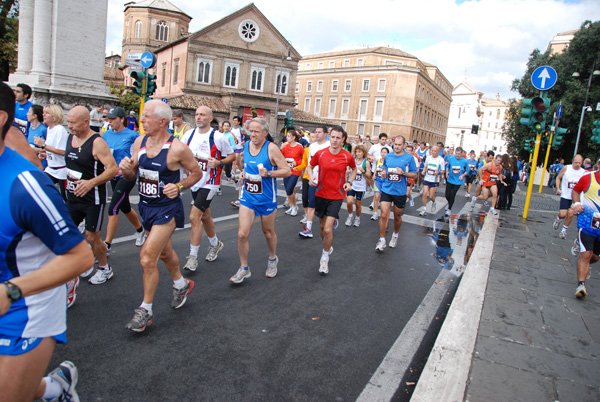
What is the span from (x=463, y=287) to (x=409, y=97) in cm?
6648

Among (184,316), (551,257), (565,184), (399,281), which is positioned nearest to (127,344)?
(184,316)

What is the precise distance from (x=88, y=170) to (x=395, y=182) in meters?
5.26

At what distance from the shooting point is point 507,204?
49.5 feet

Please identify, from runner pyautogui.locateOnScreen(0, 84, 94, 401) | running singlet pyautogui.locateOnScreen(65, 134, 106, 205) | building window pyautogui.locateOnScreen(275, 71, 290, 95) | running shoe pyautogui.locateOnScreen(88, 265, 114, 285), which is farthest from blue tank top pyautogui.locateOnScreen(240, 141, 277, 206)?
building window pyautogui.locateOnScreen(275, 71, 290, 95)

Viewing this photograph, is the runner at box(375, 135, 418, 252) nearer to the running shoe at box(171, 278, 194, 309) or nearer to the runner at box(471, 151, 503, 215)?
the running shoe at box(171, 278, 194, 309)

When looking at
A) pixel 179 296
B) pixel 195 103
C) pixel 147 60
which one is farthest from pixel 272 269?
pixel 195 103

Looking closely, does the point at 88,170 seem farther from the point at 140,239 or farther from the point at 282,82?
the point at 282,82

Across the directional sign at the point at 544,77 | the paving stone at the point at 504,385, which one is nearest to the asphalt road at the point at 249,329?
the paving stone at the point at 504,385

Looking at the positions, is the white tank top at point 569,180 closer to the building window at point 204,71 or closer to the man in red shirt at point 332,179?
the man in red shirt at point 332,179

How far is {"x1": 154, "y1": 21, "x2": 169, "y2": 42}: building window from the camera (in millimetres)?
60594

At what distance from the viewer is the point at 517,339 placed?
13.0 ft

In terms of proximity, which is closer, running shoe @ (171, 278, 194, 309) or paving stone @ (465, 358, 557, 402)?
paving stone @ (465, 358, 557, 402)

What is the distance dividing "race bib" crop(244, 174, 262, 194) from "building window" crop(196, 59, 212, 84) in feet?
135

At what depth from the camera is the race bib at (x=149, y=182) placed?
3.86 metres
